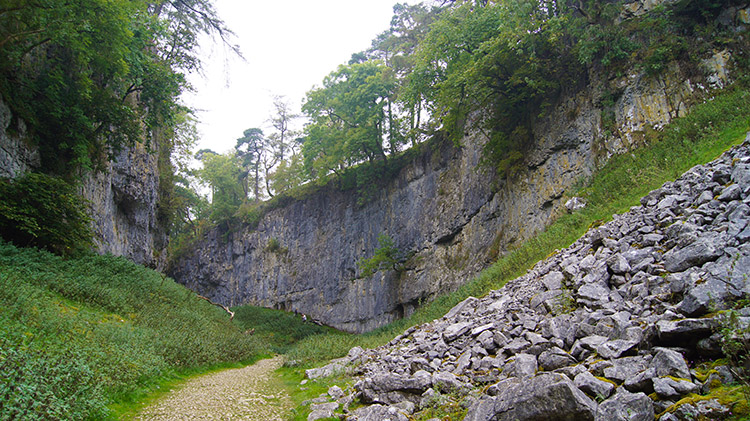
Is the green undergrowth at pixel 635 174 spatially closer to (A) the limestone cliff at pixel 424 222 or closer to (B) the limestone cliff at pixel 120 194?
(A) the limestone cliff at pixel 424 222

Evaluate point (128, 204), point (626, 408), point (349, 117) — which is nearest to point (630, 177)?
point (626, 408)

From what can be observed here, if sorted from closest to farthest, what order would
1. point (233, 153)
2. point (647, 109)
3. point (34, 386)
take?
point (34, 386) → point (647, 109) → point (233, 153)

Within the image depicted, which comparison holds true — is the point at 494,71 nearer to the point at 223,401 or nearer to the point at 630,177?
the point at 630,177

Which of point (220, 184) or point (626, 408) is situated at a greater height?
point (220, 184)

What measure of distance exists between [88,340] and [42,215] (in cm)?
654

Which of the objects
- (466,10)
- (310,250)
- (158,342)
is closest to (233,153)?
(310,250)

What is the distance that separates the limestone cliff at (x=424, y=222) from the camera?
1269 cm

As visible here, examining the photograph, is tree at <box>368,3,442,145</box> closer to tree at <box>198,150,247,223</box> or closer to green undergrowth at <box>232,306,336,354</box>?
green undergrowth at <box>232,306,336,354</box>

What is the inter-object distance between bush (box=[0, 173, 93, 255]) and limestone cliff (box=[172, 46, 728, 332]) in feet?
50.1

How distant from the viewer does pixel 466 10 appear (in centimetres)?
1695

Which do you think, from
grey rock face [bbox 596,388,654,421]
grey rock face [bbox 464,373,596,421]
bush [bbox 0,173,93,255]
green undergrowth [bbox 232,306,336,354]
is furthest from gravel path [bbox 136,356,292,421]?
green undergrowth [bbox 232,306,336,354]

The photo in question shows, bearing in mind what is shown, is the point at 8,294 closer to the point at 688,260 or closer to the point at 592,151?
the point at 688,260

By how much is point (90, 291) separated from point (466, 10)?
17.9m

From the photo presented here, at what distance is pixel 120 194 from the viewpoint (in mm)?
19641
